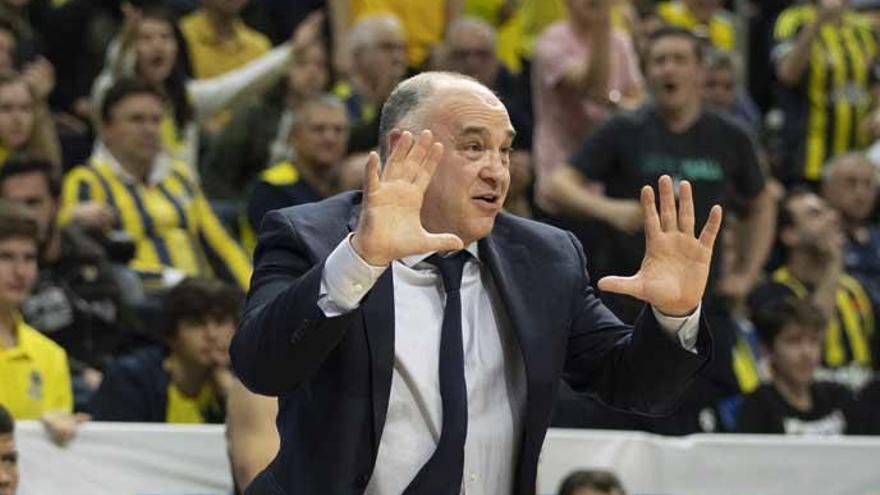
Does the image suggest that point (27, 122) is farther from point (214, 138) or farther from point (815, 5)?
point (815, 5)

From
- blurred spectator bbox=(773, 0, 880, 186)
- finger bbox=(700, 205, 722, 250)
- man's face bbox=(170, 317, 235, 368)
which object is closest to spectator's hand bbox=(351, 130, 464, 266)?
finger bbox=(700, 205, 722, 250)

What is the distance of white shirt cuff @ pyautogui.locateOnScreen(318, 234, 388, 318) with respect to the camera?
3.50 metres

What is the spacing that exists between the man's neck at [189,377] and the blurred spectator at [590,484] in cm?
146

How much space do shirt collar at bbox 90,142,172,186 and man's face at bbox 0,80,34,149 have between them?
0.33 m

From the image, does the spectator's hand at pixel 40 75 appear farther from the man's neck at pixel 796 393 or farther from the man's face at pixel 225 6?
the man's neck at pixel 796 393

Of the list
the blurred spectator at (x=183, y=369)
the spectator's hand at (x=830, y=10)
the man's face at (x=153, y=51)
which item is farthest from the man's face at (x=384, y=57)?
the blurred spectator at (x=183, y=369)

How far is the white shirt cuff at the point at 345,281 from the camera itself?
350cm

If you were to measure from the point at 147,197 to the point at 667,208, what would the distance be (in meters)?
→ 5.33

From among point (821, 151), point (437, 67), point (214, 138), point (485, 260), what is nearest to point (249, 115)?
point (214, 138)

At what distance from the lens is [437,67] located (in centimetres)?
1050

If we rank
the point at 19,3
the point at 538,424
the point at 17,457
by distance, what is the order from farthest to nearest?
1. the point at 19,3
2. the point at 17,457
3. the point at 538,424

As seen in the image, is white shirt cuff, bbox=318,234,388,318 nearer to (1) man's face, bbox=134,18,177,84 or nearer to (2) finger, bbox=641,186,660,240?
(2) finger, bbox=641,186,660,240

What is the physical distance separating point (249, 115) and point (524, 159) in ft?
4.81

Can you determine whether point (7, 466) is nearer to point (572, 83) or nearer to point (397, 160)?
point (397, 160)
